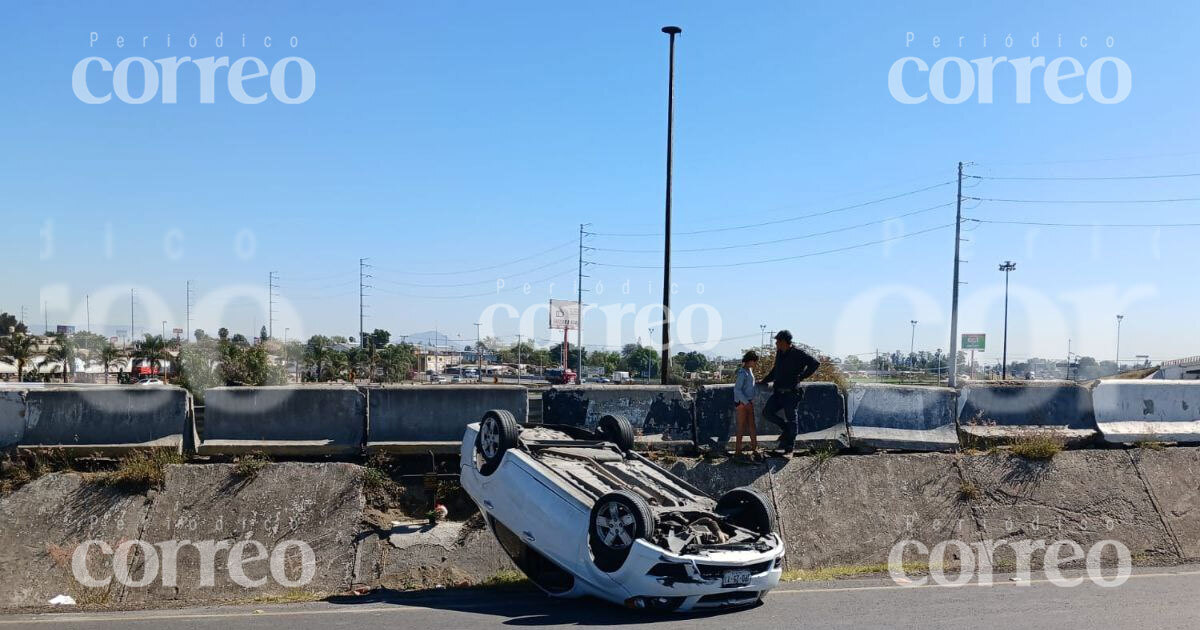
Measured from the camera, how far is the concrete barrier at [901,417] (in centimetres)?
1145

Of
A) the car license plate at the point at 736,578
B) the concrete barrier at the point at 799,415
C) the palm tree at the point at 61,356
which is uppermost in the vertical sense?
the concrete barrier at the point at 799,415

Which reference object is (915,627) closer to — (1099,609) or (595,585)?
(1099,609)

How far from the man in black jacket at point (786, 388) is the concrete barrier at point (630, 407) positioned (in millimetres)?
1086

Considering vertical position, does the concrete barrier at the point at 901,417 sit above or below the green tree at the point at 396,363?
above

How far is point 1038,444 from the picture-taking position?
11.2 m

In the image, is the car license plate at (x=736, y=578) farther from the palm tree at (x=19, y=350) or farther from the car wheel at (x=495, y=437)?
the palm tree at (x=19, y=350)

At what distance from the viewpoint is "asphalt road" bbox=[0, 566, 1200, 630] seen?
674 centimetres

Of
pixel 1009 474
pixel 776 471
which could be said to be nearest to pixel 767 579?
pixel 776 471

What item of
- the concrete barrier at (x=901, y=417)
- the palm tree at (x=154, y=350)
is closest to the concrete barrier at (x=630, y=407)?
the concrete barrier at (x=901, y=417)

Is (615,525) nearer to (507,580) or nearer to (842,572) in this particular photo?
(507,580)

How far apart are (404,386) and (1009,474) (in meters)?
7.67

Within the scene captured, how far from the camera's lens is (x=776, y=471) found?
10.8 metres

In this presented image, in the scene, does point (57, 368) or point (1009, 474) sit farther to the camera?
point (57, 368)

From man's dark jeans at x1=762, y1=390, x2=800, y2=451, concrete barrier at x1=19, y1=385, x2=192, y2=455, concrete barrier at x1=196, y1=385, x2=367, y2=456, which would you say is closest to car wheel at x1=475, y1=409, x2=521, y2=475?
concrete barrier at x1=196, y1=385, x2=367, y2=456
